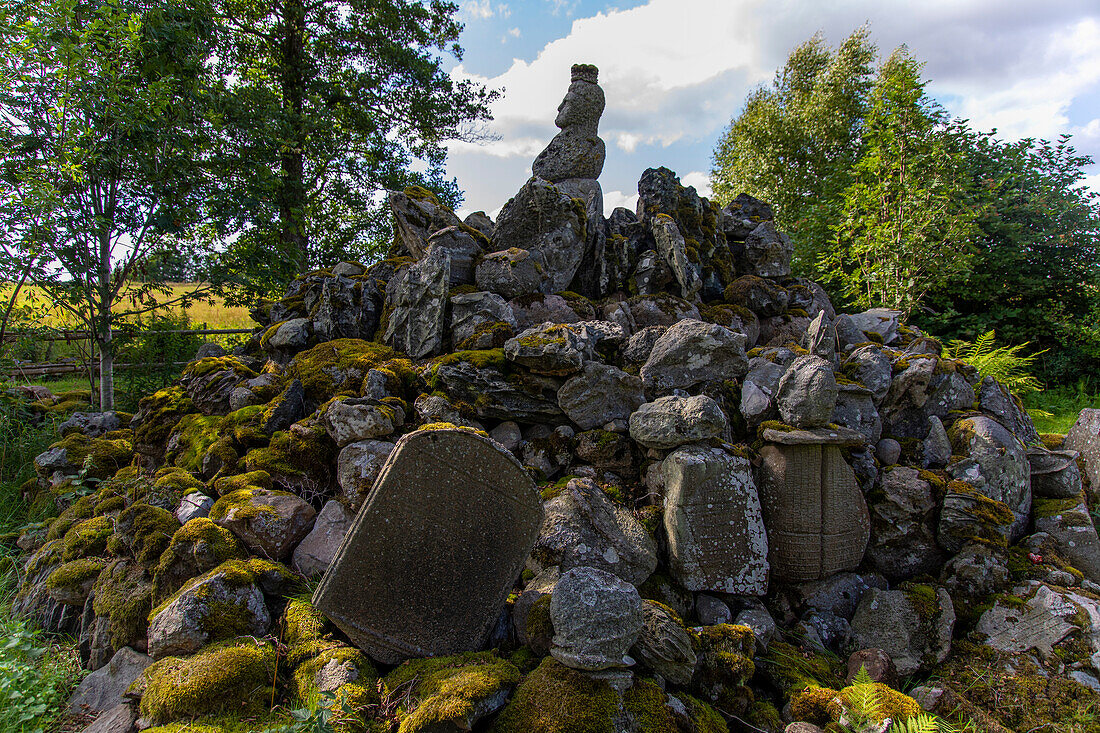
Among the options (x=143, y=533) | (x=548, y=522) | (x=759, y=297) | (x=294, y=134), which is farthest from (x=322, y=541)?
(x=294, y=134)

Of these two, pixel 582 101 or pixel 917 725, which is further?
pixel 582 101

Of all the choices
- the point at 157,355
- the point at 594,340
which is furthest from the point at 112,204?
the point at 594,340

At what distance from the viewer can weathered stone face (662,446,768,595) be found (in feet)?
12.3

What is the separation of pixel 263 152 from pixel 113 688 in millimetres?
9119

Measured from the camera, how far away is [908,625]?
11.7ft

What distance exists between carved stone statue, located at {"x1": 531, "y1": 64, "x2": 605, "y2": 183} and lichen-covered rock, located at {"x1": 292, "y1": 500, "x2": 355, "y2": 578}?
19.2 ft

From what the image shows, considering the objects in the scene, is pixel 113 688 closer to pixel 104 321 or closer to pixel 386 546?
pixel 386 546

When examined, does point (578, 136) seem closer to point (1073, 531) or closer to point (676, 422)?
point (676, 422)

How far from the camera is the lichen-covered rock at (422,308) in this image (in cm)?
548

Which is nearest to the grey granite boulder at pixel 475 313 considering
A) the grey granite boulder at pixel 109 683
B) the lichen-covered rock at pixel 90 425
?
the grey granite boulder at pixel 109 683

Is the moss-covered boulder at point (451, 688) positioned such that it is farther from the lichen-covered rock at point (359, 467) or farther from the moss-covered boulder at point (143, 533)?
the moss-covered boulder at point (143, 533)

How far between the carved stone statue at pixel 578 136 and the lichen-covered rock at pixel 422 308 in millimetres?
2970

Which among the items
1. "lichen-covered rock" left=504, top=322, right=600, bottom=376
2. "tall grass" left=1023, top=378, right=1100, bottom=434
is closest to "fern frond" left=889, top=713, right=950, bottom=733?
"lichen-covered rock" left=504, top=322, right=600, bottom=376

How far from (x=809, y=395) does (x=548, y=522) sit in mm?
2277
